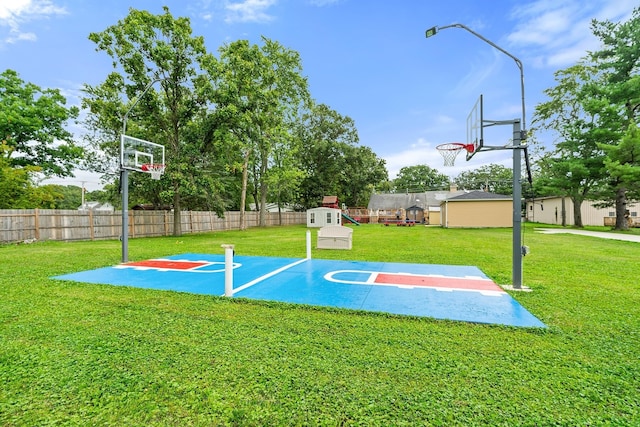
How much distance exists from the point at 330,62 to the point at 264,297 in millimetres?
18337

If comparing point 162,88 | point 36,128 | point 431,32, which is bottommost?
point 431,32

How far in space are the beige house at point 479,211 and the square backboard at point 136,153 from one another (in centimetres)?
2169

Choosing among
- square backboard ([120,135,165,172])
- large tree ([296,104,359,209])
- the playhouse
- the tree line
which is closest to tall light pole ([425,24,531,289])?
square backboard ([120,135,165,172])

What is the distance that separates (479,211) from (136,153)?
78.4 ft

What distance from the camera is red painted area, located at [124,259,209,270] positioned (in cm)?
722

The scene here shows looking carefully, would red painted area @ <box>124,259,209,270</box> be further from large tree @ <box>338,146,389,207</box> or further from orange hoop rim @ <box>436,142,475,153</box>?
large tree @ <box>338,146,389,207</box>

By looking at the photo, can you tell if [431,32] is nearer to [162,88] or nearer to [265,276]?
[265,276]

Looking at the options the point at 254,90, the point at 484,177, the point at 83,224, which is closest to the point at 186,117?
the point at 254,90

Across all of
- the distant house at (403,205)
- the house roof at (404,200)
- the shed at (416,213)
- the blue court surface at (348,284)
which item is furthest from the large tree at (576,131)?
the blue court surface at (348,284)

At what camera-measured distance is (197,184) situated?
Result: 1697 centimetres

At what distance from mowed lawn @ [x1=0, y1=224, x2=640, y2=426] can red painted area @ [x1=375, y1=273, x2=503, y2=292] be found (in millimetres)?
882

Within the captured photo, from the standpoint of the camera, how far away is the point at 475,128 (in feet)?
18.8

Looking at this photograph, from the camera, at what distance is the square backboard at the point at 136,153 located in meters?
8.03

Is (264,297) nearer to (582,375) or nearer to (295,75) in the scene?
(582,375)
